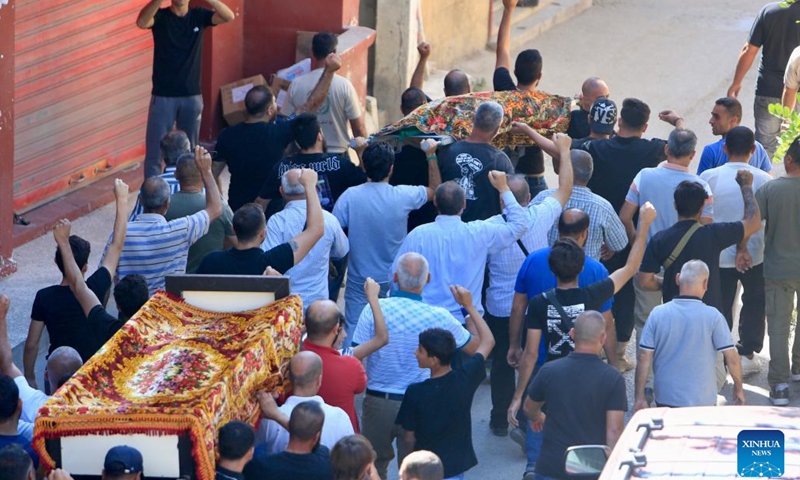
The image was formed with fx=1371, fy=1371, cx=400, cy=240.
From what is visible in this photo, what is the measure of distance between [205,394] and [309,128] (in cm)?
322

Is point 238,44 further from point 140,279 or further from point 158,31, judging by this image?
point 140,279

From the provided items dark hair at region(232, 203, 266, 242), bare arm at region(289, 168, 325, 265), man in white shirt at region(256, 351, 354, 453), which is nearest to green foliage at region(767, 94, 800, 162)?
bare arm at region(289, 168, 325, 265)

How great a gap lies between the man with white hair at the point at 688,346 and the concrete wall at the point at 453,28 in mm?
9160

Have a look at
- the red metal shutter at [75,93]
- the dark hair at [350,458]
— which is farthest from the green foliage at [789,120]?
the red metal shutter at [75,93]

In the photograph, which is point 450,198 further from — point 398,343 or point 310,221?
point 398,343

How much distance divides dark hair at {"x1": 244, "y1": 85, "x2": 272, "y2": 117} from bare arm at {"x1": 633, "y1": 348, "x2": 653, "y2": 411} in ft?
11.9

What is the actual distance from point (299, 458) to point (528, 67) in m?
5.03

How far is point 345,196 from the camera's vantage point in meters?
9.16

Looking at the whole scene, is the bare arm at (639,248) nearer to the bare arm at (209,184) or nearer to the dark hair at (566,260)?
the dark hair at (566,260)

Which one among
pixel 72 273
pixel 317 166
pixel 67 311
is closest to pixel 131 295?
pixel 72 273

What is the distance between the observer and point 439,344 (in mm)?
7164

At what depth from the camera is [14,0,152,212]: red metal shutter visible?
11.6 metres

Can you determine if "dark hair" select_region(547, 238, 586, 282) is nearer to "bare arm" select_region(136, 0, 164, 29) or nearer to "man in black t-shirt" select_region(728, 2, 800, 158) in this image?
"bare arm" select_region(136, 0, 164, 29)

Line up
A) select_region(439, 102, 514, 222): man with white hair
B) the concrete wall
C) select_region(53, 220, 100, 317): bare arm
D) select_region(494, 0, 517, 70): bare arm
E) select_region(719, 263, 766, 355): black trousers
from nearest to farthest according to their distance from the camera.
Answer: select_region(53, 220, 100, 317): bare arm → select_region(439, 102, 514, 222): man with white hair → select_region(719, 263, 766, 355): black trousers → select_region(494, 0, 517, 70): bare arm → the concrete wall
